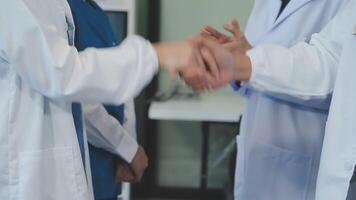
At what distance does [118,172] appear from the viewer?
143 cm

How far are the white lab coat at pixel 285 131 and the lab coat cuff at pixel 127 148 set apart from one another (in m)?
0.36

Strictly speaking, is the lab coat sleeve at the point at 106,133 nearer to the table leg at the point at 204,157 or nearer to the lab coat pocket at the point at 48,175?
the lab coat pocket at the point at 48,175

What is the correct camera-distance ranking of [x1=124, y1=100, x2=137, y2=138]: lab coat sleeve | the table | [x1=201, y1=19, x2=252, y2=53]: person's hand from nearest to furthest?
[x1=201, y1=19, x2=252, y2=53]: person's hand < [x1=124, y1=100, x2=137, y2=138]: lab coat sleeve < the table

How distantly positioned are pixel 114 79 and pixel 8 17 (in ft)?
0.74

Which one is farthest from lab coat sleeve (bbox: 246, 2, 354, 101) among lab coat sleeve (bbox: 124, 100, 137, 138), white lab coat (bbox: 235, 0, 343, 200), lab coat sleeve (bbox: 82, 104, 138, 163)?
lab coat sleeve (bbox: 124, 100, 137, 138)

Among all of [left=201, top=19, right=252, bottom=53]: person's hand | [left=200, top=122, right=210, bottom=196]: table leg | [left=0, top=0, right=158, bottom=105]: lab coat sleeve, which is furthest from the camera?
[left=200, top=122, right=210, bottom=196]: table leg

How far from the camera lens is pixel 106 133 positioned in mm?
1319

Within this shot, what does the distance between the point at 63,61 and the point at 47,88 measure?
6 centimetres

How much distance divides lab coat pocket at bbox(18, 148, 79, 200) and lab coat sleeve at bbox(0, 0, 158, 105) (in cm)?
13

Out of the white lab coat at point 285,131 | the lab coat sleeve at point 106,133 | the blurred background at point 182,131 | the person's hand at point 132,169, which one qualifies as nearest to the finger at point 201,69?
the white lab coat at point 285,131

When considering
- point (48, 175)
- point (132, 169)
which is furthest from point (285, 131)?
point (48, 175)

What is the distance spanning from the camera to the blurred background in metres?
2.90

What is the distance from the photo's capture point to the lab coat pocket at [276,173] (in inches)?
51.4

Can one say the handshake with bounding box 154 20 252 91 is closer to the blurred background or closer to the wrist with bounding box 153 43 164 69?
the wrist with bounding box 153 43 164 69
